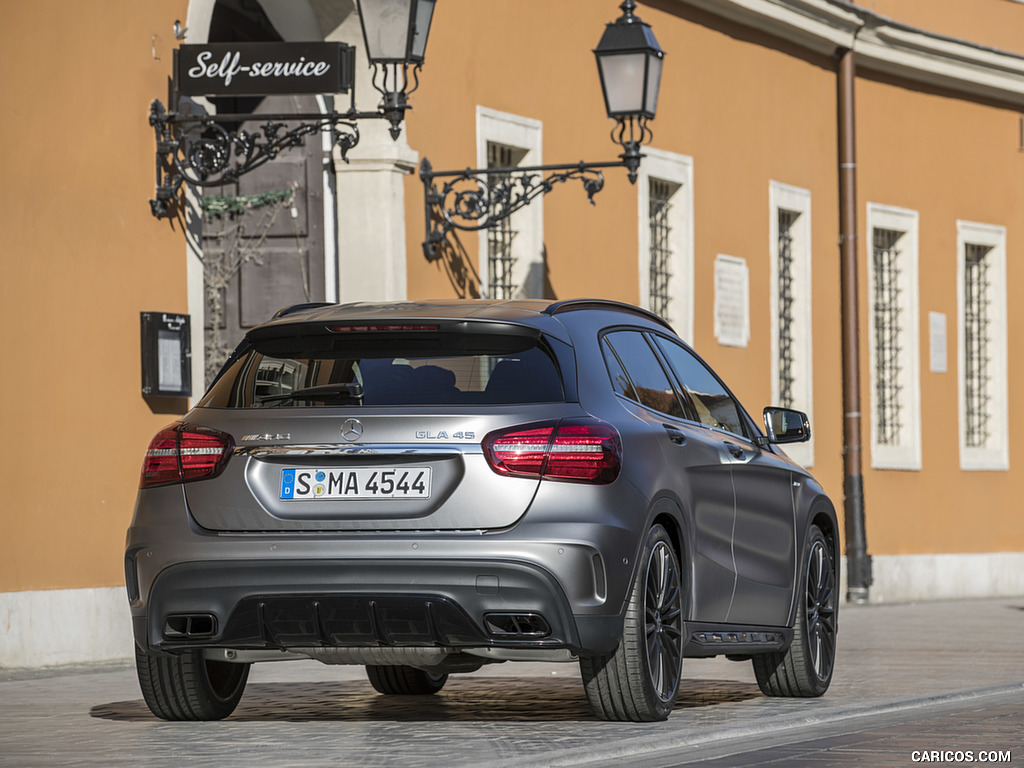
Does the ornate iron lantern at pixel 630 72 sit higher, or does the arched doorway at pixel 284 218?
the ornate iron lantern at pixel 630 72

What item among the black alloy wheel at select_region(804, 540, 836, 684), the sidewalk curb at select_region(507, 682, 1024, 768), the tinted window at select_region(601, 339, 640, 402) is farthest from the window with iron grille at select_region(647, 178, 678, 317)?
the tinted window at select_region(601, 339, 640, 402)

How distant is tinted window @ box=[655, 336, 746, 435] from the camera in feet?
28.5

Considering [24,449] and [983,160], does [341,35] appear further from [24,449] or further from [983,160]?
[983,160]

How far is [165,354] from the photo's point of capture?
12852 millimetres

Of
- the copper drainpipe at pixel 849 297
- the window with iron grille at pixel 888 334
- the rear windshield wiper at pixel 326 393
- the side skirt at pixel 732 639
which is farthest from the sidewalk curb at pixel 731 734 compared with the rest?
the window with iron grille at pixel 888 334

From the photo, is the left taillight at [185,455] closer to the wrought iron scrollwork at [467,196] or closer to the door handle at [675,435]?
the door handle at [675,435]

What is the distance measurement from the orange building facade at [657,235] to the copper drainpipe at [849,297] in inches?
3.5

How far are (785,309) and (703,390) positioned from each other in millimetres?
12382

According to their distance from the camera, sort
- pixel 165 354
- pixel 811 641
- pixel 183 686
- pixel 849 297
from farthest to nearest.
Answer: pixel 849 297 < pixel 165 354 < pixel 811 641 < pixel 183 686

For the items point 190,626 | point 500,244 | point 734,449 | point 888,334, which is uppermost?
point 500,244

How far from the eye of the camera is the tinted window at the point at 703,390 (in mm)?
8695

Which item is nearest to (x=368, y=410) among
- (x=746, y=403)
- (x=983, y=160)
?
(x=746, y=403)

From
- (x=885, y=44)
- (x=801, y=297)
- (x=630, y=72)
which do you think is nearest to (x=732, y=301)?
(x=801, y=297)

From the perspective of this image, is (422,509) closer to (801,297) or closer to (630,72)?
(630,72)
